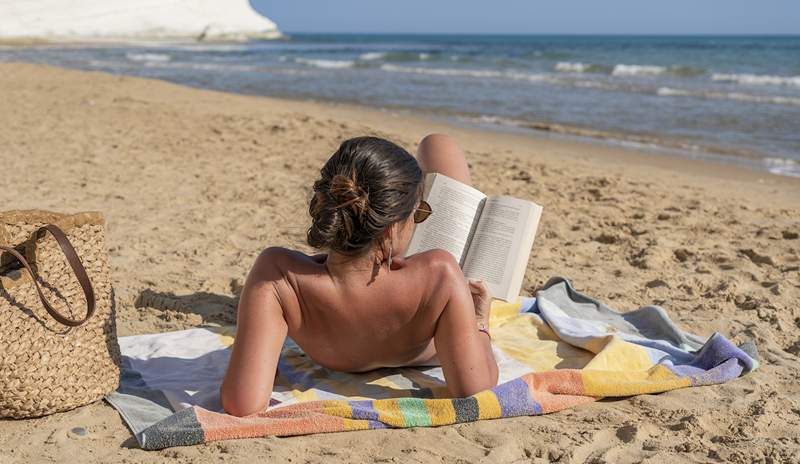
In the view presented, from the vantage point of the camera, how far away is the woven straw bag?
2363 millimetres

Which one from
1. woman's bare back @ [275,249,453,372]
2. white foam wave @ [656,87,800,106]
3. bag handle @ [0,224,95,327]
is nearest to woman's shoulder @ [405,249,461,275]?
woman's bare back @ [275,249,453,372]

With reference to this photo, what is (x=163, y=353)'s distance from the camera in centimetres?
318

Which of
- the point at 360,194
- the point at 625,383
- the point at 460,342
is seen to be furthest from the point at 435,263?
the point at 625,383

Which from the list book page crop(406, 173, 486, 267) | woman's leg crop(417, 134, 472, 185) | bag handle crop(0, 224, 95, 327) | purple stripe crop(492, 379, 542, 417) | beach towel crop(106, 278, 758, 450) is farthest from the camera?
woman's leg crop(417, 134, 472, 185)

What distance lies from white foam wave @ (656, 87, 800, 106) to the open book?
11783 millimetres

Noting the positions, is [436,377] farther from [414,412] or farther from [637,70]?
[637,70]

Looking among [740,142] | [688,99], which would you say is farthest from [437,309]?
[688,99]

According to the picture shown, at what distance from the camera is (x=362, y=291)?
2441 millimetres

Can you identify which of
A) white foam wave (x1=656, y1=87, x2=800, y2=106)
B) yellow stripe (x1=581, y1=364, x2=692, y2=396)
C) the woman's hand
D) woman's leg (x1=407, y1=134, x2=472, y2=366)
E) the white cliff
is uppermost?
the white cliff

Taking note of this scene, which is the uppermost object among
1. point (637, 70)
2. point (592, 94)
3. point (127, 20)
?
point (127, 20)

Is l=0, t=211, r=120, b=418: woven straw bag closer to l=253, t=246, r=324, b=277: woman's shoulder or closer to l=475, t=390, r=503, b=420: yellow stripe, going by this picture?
l=253, t=246, r=324, b=277: woman's shoulder

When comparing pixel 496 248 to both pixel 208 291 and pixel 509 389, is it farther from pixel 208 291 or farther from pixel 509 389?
pixel 208 291

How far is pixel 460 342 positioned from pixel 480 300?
0.24 m

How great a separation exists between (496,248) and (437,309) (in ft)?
2.41
